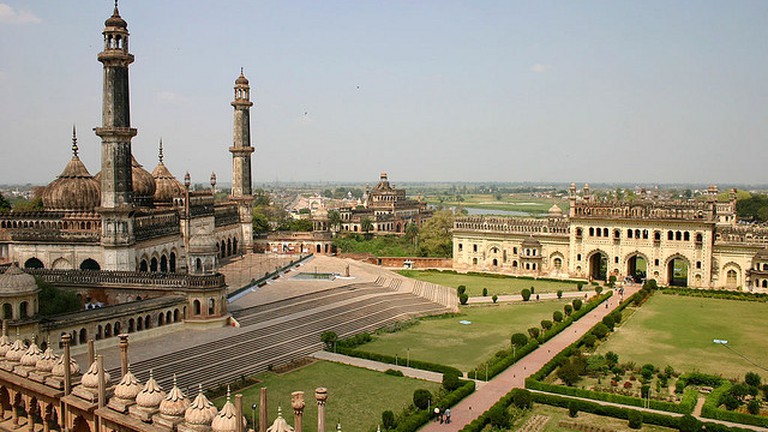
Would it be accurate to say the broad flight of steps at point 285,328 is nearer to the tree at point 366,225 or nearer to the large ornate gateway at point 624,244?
the large ornate gateway at point 624,244

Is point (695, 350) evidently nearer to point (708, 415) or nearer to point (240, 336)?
point (708, 415)

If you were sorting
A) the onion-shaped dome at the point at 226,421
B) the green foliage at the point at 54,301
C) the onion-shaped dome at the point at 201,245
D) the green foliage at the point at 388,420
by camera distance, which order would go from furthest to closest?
the onion-shaped dome at the point at 201,245, the green foliage at the point at 54,301, the green foliage at the point at 388,420, the onion-shaped dome at the point at 226,421

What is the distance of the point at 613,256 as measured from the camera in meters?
47.1

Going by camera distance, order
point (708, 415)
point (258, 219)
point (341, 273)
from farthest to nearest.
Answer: point (258, 219) → point (341, 273) → point (708, 415)

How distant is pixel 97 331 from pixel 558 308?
23.7 metres

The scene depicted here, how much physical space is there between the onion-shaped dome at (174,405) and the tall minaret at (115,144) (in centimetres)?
2251

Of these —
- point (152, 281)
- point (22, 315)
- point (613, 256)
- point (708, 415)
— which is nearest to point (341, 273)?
point (152, 281)

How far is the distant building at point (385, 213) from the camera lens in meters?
76.9

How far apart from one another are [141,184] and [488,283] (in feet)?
75.9

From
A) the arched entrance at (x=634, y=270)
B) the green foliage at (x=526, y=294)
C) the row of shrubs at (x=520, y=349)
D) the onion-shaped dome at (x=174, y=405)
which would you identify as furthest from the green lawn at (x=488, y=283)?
the onion-shaped dome at (x=174, y=405)

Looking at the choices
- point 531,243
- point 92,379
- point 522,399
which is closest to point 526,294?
point 531,243

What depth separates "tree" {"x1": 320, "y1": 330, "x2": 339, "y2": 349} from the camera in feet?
86.1

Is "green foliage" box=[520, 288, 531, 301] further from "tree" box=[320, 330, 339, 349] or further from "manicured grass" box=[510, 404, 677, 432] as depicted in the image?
"manicured grass" box=[510, 404, 677, 432]

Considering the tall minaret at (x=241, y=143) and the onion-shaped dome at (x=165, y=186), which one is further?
the tall minaret at (x=241, y=143)
